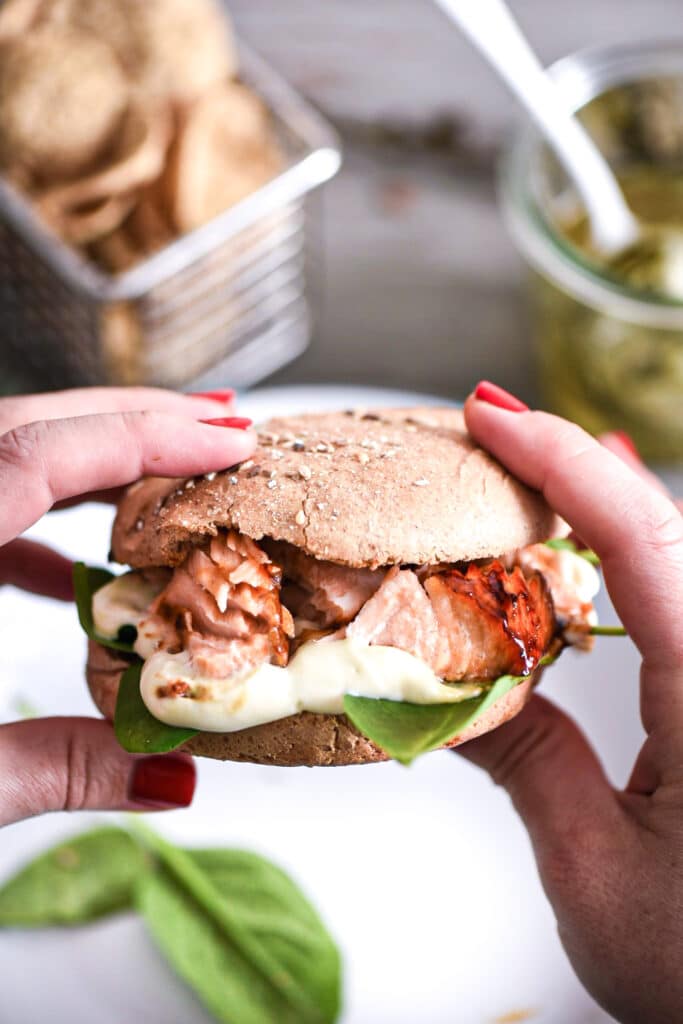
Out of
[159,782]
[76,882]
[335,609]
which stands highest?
[335,609]

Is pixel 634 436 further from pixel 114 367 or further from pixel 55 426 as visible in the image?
pixel 55 426

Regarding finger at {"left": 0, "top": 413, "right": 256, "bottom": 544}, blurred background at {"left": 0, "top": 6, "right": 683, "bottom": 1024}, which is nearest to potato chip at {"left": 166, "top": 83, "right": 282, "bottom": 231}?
blurred background at {"left": 0, "top": 6, "right": 683, "bottom": 1024}

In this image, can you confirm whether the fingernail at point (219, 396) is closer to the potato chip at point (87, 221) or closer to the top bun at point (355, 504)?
the top bun at point (355, 504)

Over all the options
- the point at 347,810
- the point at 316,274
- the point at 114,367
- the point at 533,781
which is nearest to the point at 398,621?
the point at 533,781

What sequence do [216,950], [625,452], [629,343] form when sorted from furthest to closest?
[629,343] < [216,950] < [625,452]

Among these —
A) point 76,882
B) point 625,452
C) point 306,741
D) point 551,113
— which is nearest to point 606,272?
point 551,113

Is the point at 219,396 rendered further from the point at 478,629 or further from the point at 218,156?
the point at 218,156
